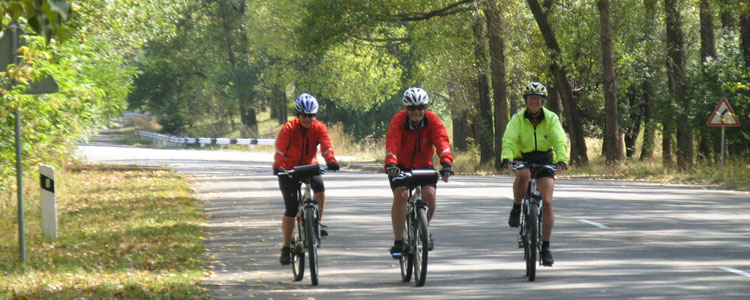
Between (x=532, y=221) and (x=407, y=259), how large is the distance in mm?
1249

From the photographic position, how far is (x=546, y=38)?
34469 mm

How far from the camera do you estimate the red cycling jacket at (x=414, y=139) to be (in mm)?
9820

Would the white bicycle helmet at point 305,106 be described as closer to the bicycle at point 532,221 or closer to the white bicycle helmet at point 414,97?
the white bicycle helmet at point 414,97

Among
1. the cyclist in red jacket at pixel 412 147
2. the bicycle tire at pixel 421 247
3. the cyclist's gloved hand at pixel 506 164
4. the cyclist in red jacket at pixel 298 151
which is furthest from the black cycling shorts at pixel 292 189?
the cyclist's gloved hand at pixel 506 164

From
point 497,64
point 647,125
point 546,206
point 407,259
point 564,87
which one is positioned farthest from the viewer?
point 647,125

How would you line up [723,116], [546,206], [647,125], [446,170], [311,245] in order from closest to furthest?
[446,170] < [311,245] < [546,206] < [723,116] < [647,125]

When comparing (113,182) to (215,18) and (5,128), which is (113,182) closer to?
(5,128)

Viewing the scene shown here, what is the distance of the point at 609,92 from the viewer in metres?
34.0

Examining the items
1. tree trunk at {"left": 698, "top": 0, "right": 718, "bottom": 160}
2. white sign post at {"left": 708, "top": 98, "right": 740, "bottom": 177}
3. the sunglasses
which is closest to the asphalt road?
the sunglasses

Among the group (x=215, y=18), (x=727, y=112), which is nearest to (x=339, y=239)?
(x=727, y=112)

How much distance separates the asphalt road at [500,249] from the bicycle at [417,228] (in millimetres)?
203

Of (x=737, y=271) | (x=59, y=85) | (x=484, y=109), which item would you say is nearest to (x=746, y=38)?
(x=484, y=109)

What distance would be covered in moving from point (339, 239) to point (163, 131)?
62.1 meters

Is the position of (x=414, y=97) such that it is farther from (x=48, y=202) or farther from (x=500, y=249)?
(x=48, y=202)
